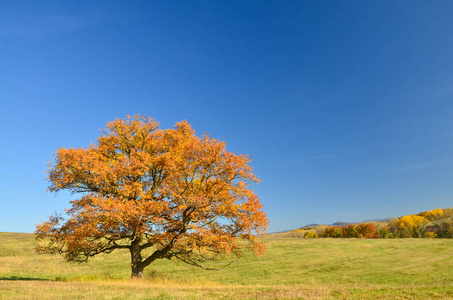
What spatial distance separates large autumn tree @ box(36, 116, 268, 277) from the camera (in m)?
21.4

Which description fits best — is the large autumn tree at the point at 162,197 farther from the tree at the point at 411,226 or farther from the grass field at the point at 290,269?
the tree at the point at 411,226

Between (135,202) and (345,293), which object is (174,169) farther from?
(345,293)

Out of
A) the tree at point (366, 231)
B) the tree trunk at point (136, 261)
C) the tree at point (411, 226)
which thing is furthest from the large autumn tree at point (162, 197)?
the tree at point (411, 226)

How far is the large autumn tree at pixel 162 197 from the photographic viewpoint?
2142 centimetres

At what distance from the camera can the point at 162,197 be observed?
23.4 metres

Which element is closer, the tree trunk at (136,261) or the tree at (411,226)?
the tree trunk at (136,261)

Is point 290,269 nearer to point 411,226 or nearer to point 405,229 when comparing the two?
point 405,229

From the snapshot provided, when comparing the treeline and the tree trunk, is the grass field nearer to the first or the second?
the tree trunk

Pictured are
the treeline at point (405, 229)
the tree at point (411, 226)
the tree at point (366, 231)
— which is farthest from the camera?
the tree at point (366, 231)

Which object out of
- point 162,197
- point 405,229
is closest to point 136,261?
point 162,197

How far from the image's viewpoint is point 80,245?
22.7 metres

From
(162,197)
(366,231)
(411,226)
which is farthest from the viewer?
(366,231)

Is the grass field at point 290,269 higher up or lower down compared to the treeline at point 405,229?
lower down

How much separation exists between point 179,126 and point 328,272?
84.0 ft
